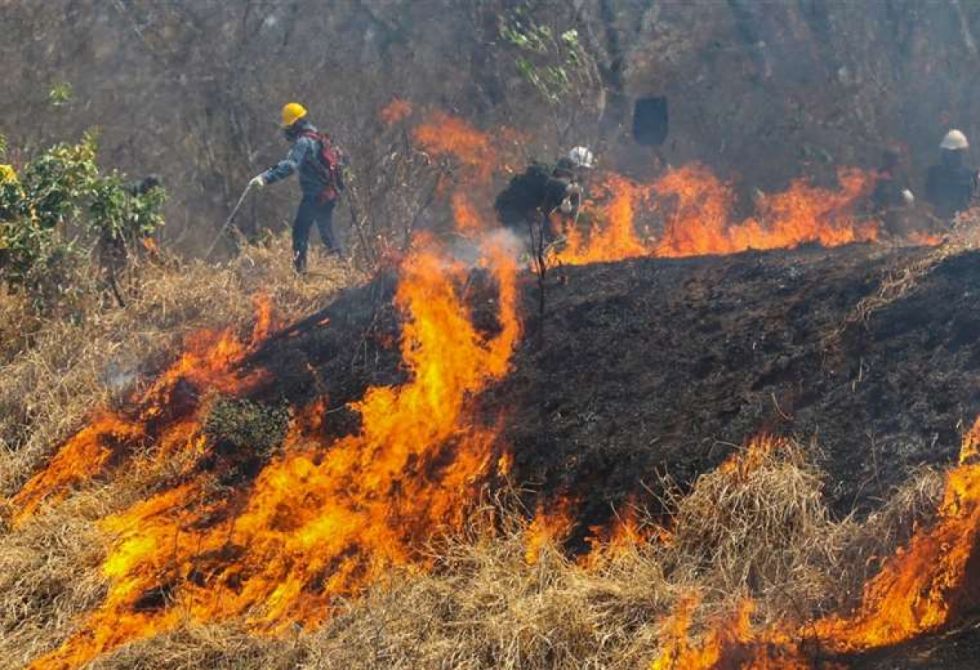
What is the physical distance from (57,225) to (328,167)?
2.82 meters

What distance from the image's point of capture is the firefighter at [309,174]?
9414mm

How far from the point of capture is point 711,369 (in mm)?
5887

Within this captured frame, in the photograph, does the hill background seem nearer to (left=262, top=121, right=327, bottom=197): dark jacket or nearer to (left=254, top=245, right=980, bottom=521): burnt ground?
(left=262, top=121, right=327, bottom=197): dark jacket

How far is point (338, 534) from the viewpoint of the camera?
5082 millimetres

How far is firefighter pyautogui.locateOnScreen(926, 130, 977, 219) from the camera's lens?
1253 centimetres

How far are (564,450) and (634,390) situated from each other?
0.76m

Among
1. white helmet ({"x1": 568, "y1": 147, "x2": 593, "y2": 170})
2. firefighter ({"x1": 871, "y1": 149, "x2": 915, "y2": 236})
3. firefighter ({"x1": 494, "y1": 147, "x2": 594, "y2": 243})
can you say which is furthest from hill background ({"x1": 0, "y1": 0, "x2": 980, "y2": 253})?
firefighter ({"x1": 494, "y1": 147, "x2": 594, "y2": 243})

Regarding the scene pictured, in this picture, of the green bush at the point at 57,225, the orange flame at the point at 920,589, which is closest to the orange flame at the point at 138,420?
the green bush at the point at 57,225

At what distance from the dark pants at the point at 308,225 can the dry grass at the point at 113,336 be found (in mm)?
169

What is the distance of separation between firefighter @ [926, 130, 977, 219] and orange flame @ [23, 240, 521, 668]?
9.44m

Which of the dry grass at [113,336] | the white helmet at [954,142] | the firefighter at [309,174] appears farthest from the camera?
the white helmet at [954,142]

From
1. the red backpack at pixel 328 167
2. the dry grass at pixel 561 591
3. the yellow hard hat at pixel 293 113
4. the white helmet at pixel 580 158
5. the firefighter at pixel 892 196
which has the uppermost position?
the yellow hard hat at pixel 293 113

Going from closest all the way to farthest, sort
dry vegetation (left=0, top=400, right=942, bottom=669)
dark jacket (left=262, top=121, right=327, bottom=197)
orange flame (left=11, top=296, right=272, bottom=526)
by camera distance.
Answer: dry vegetation (left=0, top=400, right=942, bottom=669) → orange flame (left=11, top=296, right=272, bottom=526) → dark jacket (left=262, top=121, right=327, bottom=197)

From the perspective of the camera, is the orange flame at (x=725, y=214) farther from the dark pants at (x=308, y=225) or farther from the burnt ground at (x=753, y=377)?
the burnt ground at (x=753, y=377)
